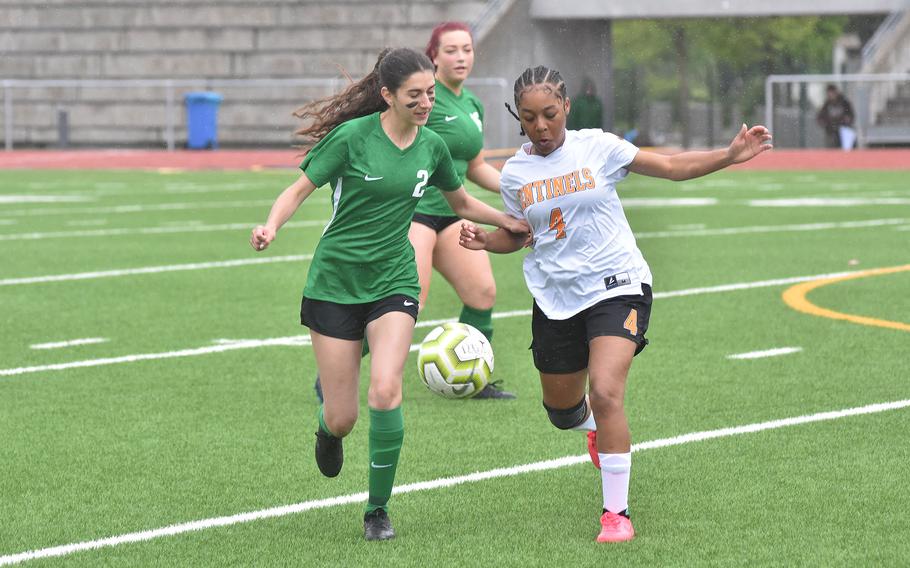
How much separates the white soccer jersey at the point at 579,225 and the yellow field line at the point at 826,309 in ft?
16.8

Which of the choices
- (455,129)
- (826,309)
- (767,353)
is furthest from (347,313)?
(826,309)

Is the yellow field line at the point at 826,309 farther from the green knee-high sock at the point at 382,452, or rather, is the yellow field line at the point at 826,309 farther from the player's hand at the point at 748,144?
the green knee-high sock at the point at 382,452

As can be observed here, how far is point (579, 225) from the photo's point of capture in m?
6.30

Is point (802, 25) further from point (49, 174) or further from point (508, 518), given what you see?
point (508, 518)

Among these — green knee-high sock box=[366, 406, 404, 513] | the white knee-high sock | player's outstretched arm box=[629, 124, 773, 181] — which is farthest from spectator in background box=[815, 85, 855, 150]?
green knee-high sock box=[366, 406, 404, 513]

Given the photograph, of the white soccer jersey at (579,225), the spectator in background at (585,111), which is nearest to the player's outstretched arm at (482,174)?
the white soccer jersey at (579,225)

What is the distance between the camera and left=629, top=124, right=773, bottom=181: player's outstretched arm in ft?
20.1

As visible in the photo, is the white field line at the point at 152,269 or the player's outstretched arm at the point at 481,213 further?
the white field line at the point at 152,269

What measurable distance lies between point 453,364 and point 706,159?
2.12 m

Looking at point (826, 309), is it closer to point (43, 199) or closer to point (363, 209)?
point (363, 209)

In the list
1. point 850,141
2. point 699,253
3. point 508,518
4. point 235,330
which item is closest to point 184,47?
point 850,141

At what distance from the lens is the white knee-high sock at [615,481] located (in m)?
5.87

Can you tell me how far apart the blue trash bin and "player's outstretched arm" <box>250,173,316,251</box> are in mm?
32402

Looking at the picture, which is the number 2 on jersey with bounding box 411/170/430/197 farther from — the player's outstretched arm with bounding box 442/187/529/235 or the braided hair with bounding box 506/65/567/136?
the braided hair with bounding box 506/65/567/136
